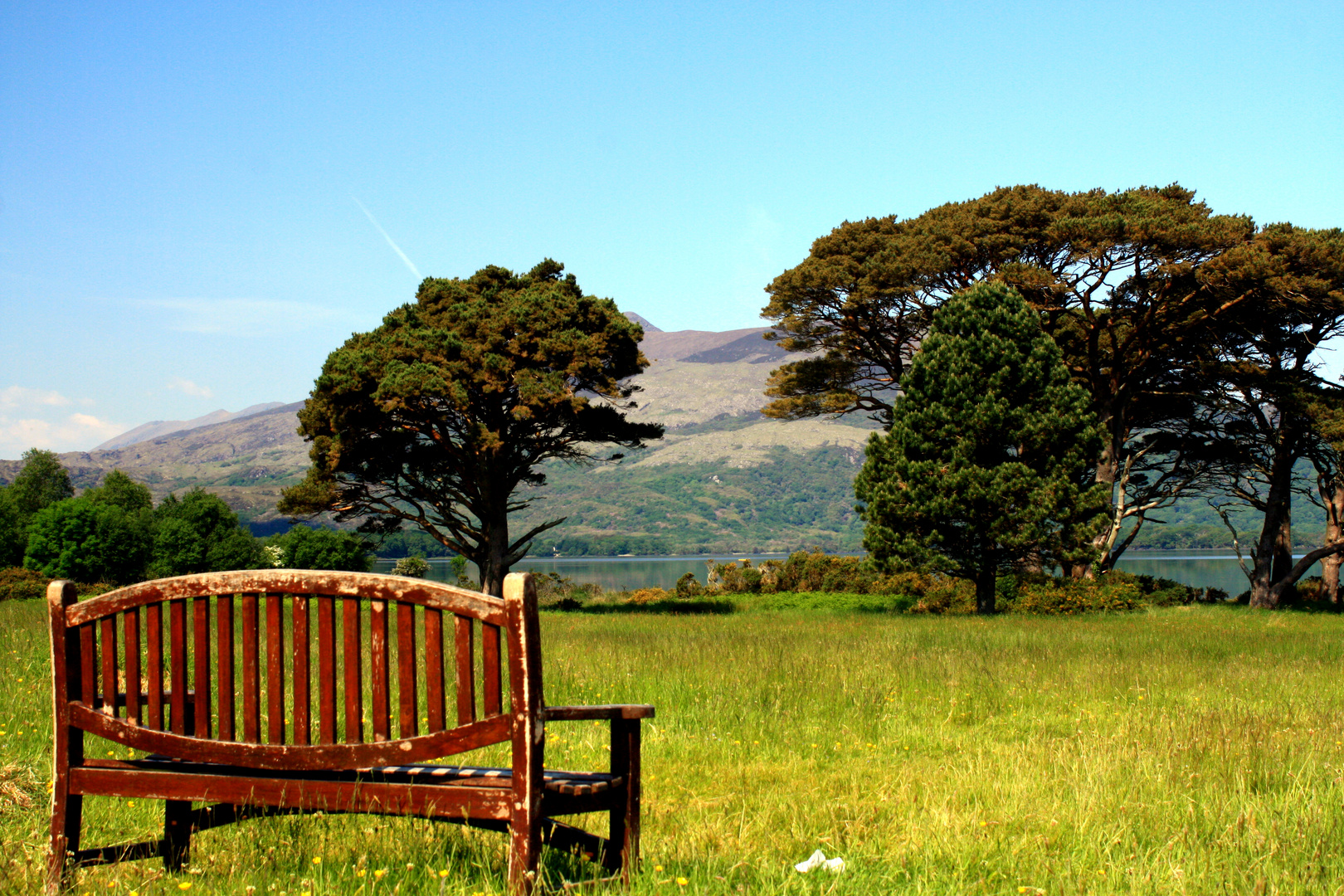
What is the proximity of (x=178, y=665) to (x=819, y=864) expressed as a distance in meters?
2.59

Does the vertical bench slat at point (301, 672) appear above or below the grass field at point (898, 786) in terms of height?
above

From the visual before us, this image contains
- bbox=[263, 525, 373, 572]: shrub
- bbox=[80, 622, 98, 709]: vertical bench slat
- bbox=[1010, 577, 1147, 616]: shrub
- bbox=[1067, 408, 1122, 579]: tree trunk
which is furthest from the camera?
bbox=[263, 525, 373, 572]: shrub

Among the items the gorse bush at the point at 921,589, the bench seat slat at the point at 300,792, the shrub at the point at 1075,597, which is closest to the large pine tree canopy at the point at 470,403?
the gorse bush at the point at 921,589

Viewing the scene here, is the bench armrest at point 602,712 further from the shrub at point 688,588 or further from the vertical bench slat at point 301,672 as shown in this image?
the shrub at point 688,588

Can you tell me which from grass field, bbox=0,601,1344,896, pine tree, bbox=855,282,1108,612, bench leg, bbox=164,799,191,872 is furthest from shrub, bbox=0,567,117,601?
bench leg, bbox=164,799,191,872

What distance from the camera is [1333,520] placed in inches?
999

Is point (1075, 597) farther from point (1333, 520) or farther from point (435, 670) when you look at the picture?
point (435, 670)

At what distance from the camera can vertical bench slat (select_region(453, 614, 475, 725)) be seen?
275 cm

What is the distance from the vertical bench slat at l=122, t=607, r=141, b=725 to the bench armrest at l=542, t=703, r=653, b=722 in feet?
4.82

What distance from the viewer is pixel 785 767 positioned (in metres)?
5.82

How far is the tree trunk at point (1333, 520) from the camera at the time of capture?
2484 centimetres

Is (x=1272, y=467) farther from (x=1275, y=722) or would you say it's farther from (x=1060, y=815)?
(x=1060, y=815)

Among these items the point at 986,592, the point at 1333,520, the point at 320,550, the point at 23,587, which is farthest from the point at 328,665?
the point at 320,550

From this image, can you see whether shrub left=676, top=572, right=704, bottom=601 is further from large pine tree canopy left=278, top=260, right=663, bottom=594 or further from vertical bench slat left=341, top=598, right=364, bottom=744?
vertical bench slat left=341, top=598, right=364, bottom=744
